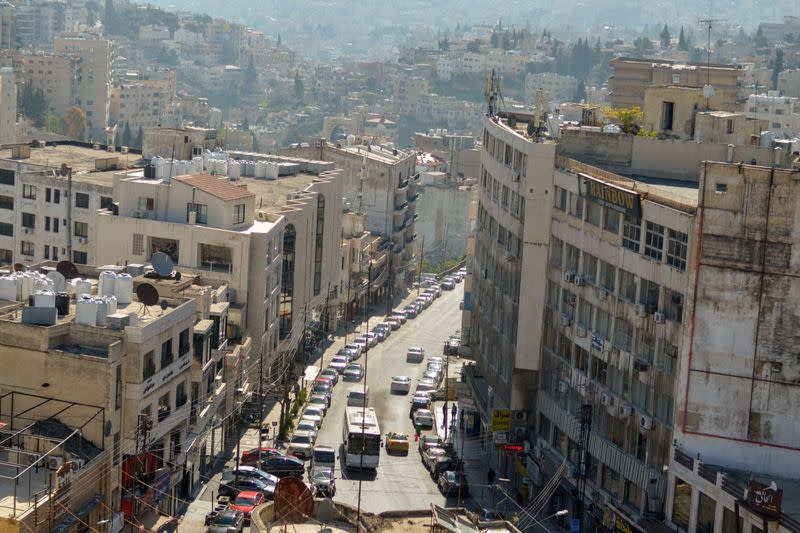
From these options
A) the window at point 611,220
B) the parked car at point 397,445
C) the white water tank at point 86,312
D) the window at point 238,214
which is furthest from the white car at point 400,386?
the white water tank at point 86,312

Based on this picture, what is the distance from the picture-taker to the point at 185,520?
4159 cm

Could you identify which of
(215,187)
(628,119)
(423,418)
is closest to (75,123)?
(423,418)

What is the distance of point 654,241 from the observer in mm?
38906

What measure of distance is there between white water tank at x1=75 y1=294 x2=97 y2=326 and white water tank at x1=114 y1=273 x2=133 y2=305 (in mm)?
3377

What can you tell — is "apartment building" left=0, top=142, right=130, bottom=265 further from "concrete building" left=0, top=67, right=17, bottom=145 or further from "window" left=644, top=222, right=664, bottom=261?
"concrete building" left=0, top=67, right=17, bottom=145

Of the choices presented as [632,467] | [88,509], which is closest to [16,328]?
[88,509]

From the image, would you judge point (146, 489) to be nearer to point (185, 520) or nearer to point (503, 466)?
point (185, 520)

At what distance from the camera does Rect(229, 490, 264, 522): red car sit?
41.3 metres

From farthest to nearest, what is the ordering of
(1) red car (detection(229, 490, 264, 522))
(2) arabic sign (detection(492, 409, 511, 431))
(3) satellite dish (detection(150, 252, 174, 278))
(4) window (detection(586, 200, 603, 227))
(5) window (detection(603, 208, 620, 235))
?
(2) arabic sign (detection(492, 409, 511, 431)), (3) satellite dish (detection(150, 252, 174, 278)), (4) window (detection(586, 200, 603, 227)), (1) red car (detection(229, 490, 264, 522)), (5) window (detection(603, 208, 620, 235))

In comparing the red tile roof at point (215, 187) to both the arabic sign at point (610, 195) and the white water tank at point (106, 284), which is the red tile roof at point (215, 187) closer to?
the white water tank at point (106, 284)

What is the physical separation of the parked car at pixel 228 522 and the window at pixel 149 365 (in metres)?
3.89

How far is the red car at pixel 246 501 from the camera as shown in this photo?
4128cm

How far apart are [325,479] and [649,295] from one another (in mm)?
11056

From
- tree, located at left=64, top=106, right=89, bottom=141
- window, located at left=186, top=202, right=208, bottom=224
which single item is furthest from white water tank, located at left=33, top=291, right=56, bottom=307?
tree, located at left=64, top=106, right=89, bottom=141
